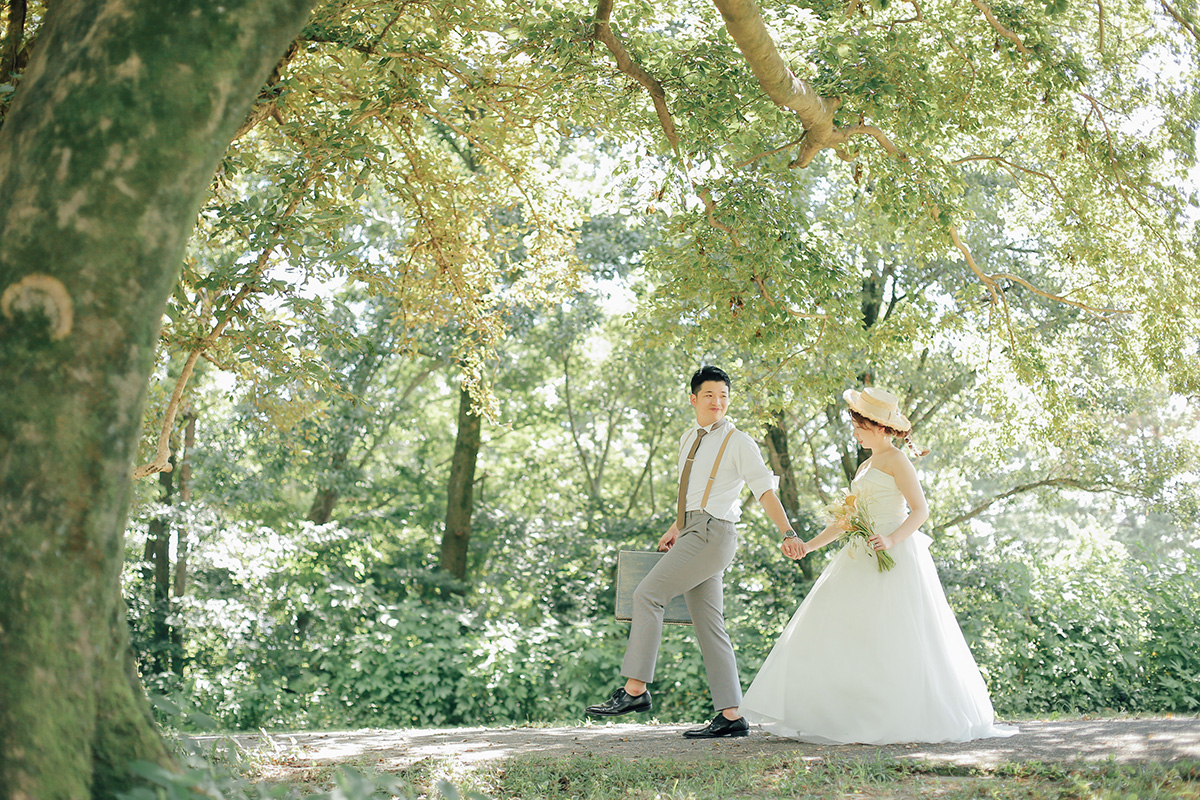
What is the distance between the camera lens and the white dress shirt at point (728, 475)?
567cm

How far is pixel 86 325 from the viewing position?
2.51m

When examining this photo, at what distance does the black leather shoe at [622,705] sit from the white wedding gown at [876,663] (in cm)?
60

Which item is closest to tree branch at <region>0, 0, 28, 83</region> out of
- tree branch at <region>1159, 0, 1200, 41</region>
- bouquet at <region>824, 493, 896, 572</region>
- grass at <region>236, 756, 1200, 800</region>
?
grass at <region>236, 756, 1200, 800</region>

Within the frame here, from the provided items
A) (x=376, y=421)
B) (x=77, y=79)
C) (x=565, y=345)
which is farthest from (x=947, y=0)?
(x=376, y=421)

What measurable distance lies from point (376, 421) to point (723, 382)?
39.0 ft

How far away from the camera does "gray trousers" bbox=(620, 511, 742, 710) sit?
5.53 meters

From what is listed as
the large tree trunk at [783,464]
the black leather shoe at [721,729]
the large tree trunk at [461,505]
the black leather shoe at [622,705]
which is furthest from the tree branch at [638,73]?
the large tree trunk at [461,505]

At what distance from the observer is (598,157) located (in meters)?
15.8

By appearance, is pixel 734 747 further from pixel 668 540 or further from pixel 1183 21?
pixel 1183 21

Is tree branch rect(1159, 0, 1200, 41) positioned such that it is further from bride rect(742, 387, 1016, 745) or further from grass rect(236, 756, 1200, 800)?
grass rect(236, 756, 1200, 800)

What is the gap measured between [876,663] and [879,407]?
1499mm

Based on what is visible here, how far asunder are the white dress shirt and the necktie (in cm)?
3

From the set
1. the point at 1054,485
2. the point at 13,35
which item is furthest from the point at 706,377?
the point at 1054,485

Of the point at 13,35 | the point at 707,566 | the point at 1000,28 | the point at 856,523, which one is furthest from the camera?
the point at 1000,28
